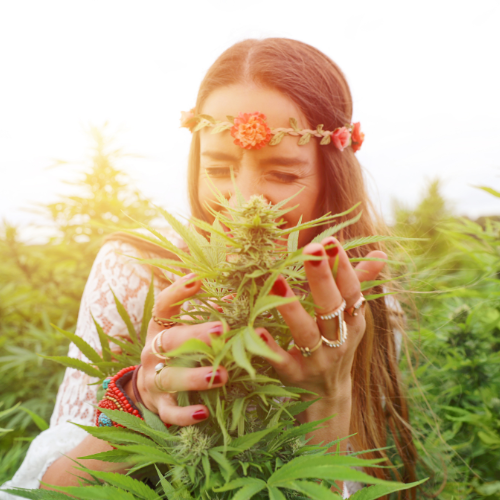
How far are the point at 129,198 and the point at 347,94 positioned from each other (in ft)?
4.53

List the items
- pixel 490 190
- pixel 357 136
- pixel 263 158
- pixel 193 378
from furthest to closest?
pixel 357 136 < pixel 263 158 < pixel 490 190 < pixel 193 378

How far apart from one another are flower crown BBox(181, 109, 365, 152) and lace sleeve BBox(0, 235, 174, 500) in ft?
1.65

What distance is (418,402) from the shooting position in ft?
4.44

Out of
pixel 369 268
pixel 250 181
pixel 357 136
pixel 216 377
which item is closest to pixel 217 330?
pixel 216 377

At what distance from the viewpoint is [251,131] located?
106cm

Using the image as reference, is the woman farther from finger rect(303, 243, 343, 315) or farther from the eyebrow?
finger rect(303, 243, 343, 315)

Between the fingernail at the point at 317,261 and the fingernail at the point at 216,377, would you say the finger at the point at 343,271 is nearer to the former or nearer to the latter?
the fingernail at the point at 317,261

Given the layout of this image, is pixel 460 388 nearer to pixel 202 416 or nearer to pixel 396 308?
pixel 396 308

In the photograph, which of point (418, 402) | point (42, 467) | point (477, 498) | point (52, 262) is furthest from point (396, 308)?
point (52, 262)

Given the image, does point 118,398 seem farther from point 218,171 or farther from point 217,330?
point 218,171

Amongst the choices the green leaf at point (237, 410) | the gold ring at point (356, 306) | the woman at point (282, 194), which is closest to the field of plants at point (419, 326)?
the woman at point (282, 194)

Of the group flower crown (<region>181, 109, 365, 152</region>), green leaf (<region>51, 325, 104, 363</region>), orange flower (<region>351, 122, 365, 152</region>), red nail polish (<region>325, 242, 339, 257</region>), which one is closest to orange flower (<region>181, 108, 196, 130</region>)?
flower crown (<region>181, 109, 365, 152</region>)

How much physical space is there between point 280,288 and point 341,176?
1.06 metres

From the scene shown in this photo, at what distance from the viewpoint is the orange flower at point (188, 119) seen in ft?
4.40
